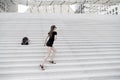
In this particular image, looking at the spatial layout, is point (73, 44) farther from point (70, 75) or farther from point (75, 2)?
point (75, 2)

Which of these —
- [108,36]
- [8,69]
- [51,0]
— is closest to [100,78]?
[8,69]

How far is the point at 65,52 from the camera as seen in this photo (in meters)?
9.16

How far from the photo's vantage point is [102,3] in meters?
29.8

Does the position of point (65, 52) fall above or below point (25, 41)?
below

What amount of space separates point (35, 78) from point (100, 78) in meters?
1.85

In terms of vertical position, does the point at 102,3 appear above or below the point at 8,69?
above

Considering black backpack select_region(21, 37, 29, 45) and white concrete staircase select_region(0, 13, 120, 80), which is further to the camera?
black backpack select_region(21, 37, 29, 45)

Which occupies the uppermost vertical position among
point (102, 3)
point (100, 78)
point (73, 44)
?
point (102, 3)

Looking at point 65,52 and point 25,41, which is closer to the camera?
point 65,52

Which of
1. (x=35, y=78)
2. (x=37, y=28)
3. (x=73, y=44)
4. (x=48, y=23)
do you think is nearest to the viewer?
(x=35, y=78)

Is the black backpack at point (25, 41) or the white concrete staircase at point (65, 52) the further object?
the black backpack at point (25, 41)

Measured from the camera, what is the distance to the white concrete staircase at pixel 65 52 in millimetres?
7527

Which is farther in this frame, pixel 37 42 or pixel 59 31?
pixel 59 31

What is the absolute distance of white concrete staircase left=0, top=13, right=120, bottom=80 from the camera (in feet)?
24.7
